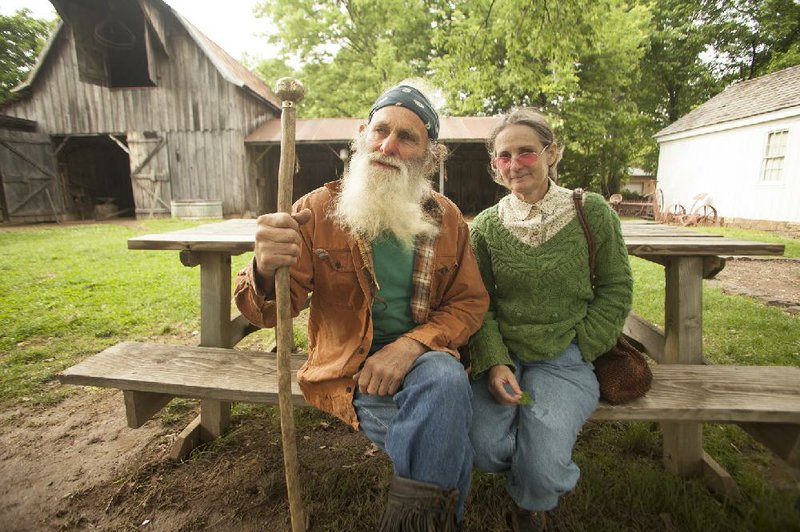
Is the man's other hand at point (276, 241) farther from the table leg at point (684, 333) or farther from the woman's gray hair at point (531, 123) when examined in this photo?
the table leg at point (684, 333)

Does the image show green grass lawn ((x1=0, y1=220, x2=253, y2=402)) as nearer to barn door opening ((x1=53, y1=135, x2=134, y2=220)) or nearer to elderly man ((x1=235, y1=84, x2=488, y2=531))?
elderly man ((x1=235, y1=84, x2=488, y2=531))

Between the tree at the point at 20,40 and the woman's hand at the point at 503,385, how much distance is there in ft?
65.4

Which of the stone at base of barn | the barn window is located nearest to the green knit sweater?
the stone at base of barn

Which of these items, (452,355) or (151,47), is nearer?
(452,355)

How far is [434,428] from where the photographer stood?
1453 millimetres

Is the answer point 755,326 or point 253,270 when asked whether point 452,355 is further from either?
point 755,326

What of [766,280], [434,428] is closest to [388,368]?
[434,428]

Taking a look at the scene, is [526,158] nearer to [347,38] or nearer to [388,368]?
[388,368]

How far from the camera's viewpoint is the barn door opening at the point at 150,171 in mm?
13953

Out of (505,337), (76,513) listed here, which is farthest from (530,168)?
(76,513)

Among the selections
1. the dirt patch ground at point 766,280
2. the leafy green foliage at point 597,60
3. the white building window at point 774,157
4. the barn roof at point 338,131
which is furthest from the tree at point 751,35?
the dirt patch ground at point 766,280

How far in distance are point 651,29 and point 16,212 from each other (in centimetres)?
2840

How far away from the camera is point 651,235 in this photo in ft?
8.87

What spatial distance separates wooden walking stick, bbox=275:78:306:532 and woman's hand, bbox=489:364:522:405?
32.4 inches
